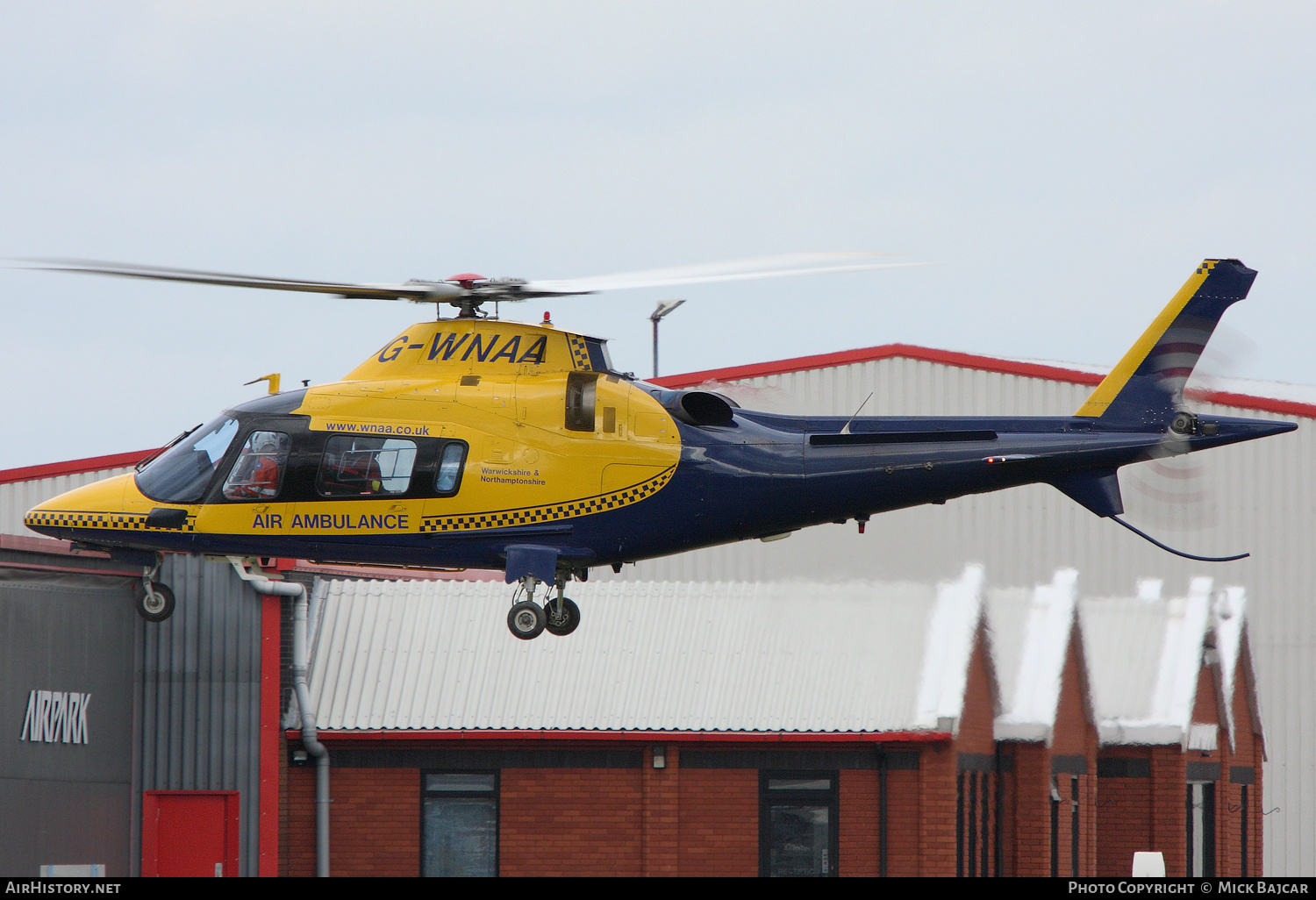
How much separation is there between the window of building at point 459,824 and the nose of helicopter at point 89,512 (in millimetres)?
7775

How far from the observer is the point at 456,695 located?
2475 centimetres

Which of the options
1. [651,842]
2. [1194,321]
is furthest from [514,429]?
[651,842]

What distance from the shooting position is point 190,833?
23141 mm

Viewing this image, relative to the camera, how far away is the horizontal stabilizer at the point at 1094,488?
17.1 metres

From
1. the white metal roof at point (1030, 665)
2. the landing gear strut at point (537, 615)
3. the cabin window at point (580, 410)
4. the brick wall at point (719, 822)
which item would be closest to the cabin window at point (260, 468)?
the landing gear strut at point (537, 615)

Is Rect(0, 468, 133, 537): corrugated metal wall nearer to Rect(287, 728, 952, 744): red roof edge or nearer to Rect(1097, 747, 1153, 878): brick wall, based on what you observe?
Rect(287, 728, 952, 744): red roof edge

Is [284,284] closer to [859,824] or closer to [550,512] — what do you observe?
[550,512]

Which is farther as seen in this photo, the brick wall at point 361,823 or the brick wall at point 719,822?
the brick wall at point 719,822

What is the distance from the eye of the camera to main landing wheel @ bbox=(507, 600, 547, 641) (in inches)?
669

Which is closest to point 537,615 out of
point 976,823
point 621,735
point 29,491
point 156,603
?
point 156,603

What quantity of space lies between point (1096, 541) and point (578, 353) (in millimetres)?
16864

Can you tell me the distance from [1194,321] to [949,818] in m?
9.79

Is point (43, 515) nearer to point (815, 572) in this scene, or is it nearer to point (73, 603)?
point (73, 603)

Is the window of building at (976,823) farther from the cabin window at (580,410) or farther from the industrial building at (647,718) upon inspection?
the cabin window at (580,410)
